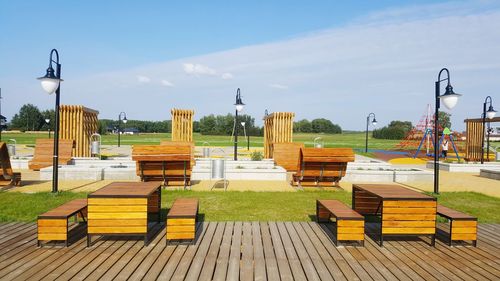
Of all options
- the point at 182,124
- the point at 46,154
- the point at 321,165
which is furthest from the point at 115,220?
the point at 182,124

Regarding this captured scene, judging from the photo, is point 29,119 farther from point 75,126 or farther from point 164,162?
point 164,162

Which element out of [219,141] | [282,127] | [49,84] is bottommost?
[219,141]

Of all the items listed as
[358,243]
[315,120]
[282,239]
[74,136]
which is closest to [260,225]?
[282,239]

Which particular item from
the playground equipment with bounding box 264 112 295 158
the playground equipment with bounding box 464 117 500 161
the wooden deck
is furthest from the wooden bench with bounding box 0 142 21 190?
the playground equipment with bounding box 464 117 500 161

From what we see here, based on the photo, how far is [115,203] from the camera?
498cm

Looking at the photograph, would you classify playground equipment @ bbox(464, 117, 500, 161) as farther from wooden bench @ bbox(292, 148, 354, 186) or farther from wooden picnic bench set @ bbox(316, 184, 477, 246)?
wooden picnic bench set @ bbox(316, 184, 477, 246)

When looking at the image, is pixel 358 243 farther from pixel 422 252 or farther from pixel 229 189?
pixel 229 189

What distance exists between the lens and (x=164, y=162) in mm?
10711

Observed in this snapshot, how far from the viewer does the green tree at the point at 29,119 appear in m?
97.5

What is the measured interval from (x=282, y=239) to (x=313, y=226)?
3.59ft

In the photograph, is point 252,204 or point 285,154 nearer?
point 252,204

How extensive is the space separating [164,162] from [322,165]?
A: 534cm

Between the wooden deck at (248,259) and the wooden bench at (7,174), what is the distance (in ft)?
17.5

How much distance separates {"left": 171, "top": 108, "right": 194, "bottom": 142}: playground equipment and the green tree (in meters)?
97.7
